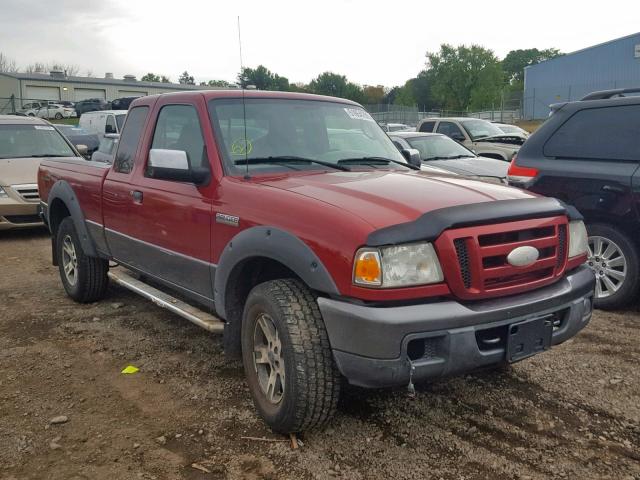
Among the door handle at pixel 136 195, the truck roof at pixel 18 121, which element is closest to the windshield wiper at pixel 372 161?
the door handle at pixel 136 195

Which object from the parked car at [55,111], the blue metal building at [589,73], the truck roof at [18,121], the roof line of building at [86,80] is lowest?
the truck roof at [18,121]

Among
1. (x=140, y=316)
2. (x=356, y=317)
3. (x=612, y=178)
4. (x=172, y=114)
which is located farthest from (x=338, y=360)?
(x=612, y=178)

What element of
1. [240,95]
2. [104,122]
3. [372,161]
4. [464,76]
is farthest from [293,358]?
[464,76]

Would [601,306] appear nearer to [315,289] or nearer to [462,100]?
[315,289]

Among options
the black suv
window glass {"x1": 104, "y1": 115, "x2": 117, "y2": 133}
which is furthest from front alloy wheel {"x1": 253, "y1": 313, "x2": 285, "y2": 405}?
window glass {"x1": 104, "y1": 115, "x2": 117, "y2": 133}

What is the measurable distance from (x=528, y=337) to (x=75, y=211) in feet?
13.6

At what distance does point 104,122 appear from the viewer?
17.8m

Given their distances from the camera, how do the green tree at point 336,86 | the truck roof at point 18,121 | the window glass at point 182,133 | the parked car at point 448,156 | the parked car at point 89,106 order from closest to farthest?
the window glass at point 182,133, the parked car at point 448,156, the truck roof at point 18,121, the parked car at point 89,106, the green tree at point 336,86

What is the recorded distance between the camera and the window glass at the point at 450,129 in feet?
45.2

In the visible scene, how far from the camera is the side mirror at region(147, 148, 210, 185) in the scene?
3.68m

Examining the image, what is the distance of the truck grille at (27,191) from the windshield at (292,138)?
6.13 meters

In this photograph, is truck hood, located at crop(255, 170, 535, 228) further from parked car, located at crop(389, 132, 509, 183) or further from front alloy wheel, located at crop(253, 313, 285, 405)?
parked car, located at crop(389, 132, 509, 183)

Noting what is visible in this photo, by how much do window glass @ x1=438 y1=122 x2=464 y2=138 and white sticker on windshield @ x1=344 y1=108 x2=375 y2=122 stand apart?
9.33 meters

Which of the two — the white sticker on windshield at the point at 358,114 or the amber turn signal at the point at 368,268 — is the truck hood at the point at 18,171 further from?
the amber turn signal at the point at 368,268
